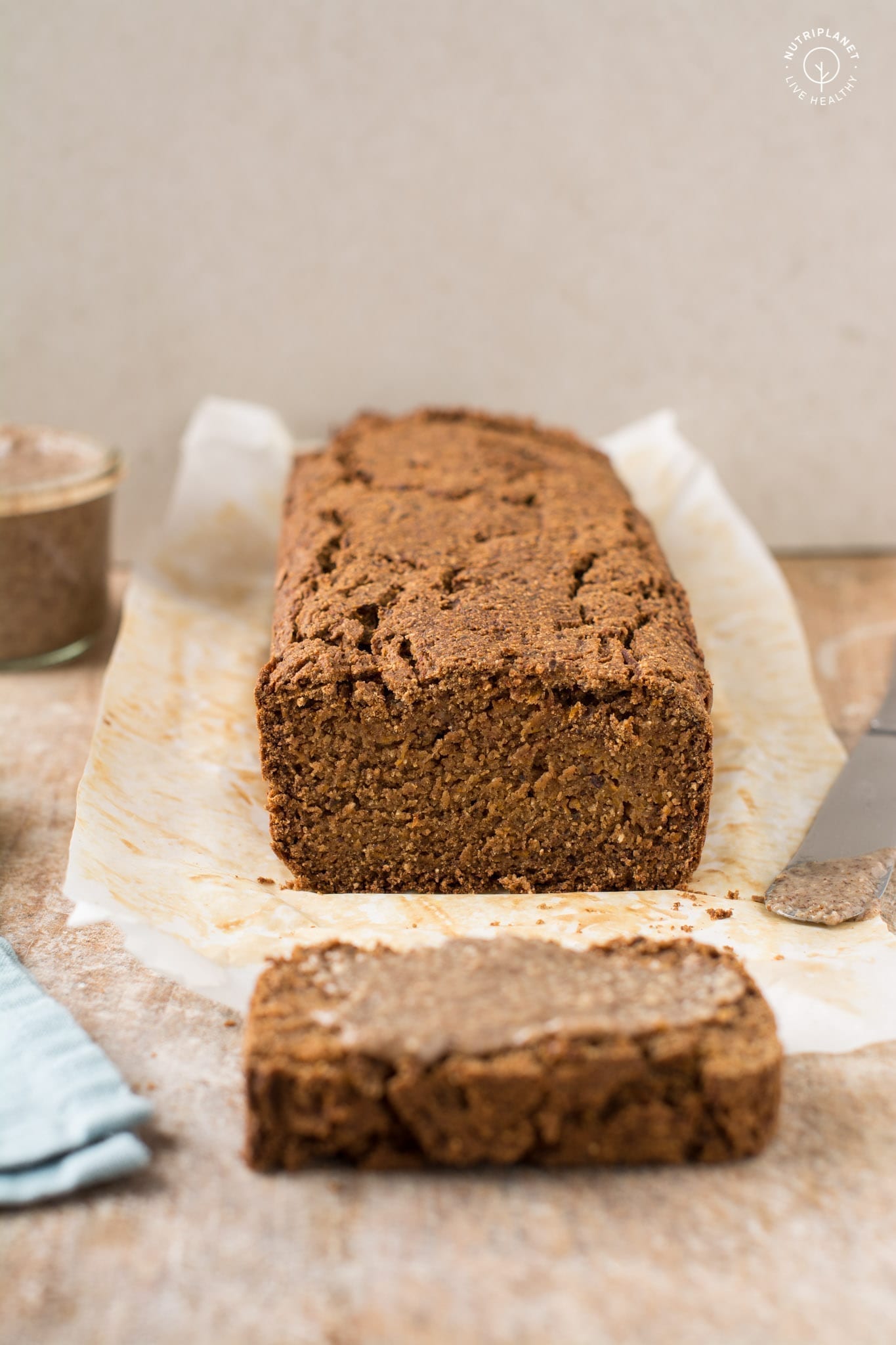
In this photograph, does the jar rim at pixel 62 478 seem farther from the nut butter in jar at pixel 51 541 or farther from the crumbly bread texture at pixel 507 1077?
the crumbly bread texture at pixel 507 1077

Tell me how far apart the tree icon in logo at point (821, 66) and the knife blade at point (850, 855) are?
2.05m

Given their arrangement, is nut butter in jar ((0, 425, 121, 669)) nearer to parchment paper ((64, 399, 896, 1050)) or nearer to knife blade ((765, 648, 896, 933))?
parchment paper ((64, 399, 896, 1050))

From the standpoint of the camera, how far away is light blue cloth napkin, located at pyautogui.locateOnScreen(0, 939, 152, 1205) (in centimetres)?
157

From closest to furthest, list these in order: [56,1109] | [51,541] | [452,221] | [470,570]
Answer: [56,1109] < [470,570] < [51,541] < [452,221]

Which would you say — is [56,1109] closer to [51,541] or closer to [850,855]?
[850,855]

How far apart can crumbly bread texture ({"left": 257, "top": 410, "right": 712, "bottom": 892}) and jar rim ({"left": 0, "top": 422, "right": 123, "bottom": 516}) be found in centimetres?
96

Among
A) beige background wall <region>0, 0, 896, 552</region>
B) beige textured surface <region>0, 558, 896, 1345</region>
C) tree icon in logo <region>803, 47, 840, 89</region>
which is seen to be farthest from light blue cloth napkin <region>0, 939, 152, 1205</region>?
tree icon in logo <region>803, 47, 840, 89</region>

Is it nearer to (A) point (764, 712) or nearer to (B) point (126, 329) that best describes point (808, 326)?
(A) point (764, 712)

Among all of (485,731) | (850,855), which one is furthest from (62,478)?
→ (850,855)

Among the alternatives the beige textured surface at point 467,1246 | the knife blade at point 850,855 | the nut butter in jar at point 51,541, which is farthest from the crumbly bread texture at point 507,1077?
the nut butter in jar at point 51,541

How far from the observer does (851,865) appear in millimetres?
2316

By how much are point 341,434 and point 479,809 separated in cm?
164

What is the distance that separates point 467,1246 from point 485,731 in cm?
93

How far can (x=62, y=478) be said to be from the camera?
3.23 m
